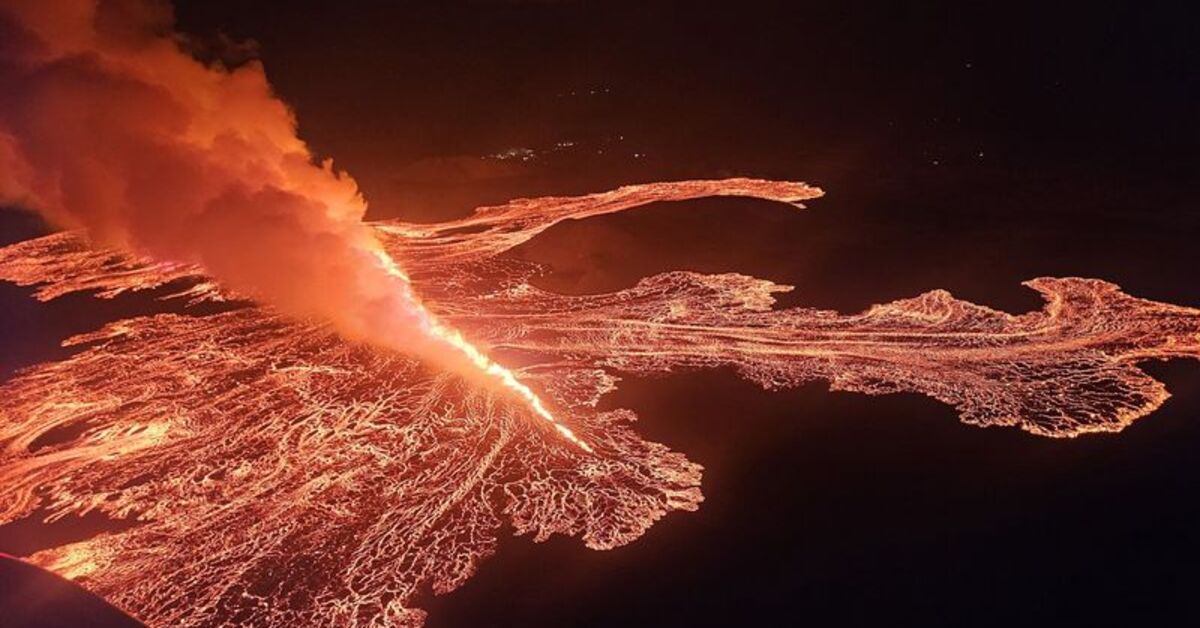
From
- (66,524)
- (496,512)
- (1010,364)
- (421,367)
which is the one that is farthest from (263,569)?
(1010,364)

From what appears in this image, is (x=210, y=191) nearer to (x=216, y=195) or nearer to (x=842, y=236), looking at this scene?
(x=216, y=195)

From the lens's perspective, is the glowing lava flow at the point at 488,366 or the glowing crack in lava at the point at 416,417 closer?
the glowing crack in lava at the point at 416,417

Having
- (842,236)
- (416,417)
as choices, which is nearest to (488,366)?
(416,417)

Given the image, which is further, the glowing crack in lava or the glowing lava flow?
the glowing lava flow

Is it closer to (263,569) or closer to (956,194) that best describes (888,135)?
(956,194)
